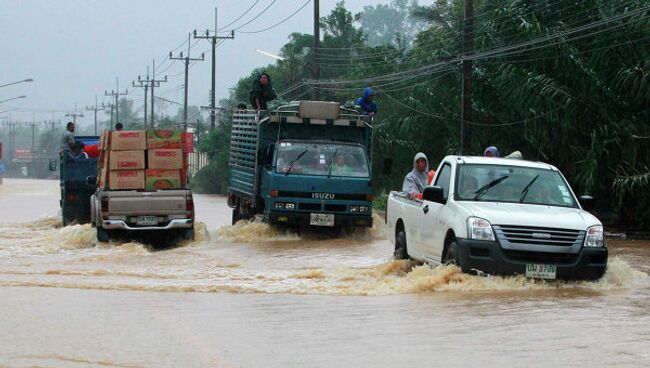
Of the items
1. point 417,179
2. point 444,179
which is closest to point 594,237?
point 444,179

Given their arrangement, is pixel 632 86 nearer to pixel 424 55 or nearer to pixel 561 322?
pixel 424 55

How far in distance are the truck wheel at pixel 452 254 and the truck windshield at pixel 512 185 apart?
0.74 metres

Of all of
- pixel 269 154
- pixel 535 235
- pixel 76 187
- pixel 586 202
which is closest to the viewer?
pixel 535 235

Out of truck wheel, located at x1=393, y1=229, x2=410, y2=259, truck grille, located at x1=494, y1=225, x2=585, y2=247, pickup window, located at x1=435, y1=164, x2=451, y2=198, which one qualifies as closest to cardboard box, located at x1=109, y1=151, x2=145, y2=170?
truck wheel, located at x1=393, y1=229, x2=410, y2=259

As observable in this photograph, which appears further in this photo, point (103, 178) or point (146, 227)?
point (103, 178)

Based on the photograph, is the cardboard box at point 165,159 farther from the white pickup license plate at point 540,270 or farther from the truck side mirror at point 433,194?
the white pickup license plate at point 540,270

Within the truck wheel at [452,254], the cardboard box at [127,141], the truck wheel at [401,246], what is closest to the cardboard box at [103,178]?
the cardboard box at [127,141]

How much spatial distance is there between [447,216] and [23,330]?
5.44 m

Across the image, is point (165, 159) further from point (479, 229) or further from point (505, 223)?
point (505, 223)

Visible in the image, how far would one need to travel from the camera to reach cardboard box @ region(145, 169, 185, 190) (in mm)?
20969

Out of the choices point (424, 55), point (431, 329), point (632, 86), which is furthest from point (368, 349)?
point (424, 55)

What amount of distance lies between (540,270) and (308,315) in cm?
301

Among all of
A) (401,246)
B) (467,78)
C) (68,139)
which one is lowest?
(401,246)

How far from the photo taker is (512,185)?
14.1 metres
